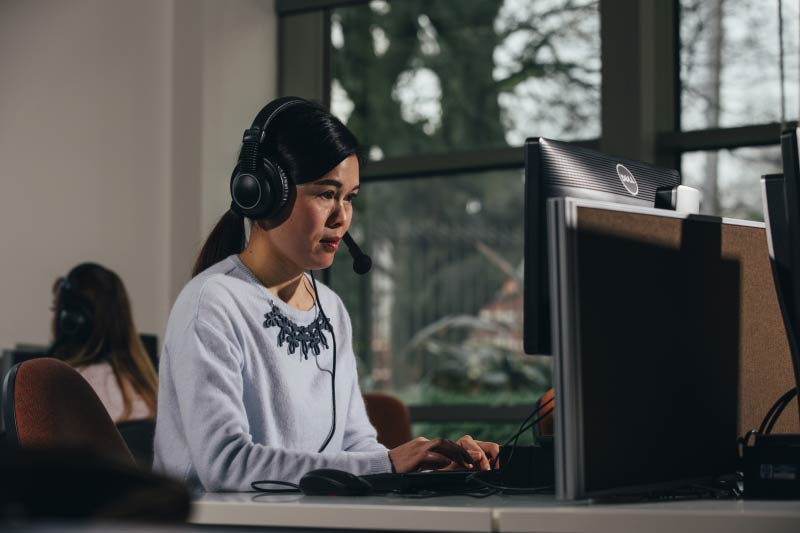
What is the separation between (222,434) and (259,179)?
19.4 inches

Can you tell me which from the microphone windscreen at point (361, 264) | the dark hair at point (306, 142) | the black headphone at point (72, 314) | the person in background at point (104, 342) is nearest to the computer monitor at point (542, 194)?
the dark hair at point (306, 142)

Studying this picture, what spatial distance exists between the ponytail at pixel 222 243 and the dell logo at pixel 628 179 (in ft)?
2.36

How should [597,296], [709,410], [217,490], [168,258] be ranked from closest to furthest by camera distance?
[597,296] < [709,410] < [217,490] < [168,258]

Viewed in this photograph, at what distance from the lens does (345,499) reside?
120cm

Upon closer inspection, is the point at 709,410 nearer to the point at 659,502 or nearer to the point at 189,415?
the point at 659,502

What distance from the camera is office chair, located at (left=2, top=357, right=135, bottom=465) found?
1.53 m

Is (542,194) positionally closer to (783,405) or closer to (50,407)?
(783,405)

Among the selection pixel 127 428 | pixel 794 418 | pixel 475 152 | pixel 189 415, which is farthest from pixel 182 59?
pixel 794 418

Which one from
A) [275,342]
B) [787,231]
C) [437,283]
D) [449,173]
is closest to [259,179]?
[275,342]

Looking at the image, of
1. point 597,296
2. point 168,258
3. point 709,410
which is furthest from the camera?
point 168,258

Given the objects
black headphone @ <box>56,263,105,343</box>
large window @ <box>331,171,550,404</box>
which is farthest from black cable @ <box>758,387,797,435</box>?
large window @ <box>331,171,550,404</box>

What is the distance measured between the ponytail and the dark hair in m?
0.02

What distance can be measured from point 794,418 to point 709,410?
291mm

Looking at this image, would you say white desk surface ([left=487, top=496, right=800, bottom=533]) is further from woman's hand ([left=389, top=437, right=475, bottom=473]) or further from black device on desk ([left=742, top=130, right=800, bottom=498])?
woman's hand ([left=389, top=437, right=475, bottom=473])
